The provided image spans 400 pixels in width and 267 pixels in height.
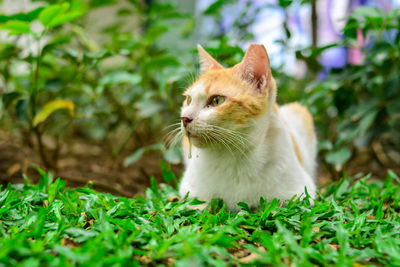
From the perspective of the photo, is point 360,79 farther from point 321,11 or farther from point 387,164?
point 321,11

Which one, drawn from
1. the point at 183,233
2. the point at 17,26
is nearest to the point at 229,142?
the point at 183,233

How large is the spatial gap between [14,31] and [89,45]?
1.05 meters

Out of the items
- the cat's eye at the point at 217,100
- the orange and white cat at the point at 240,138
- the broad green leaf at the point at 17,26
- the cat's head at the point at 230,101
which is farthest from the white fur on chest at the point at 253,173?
the broad green leaf at the point at 17,26

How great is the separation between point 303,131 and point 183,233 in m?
1.65

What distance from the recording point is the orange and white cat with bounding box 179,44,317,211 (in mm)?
1617

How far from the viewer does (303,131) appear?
262 centimetres

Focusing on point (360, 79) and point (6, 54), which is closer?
Answer: point (6, 54)

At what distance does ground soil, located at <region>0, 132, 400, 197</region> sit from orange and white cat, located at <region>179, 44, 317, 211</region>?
837 mm

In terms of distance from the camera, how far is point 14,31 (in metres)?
1.99

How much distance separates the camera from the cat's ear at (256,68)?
5.39 ft

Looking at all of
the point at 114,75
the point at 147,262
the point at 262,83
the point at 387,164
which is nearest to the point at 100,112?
the point at 114,75

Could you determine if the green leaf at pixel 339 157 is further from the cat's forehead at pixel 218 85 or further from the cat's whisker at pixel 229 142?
the cat's forehead at pixel 218 85

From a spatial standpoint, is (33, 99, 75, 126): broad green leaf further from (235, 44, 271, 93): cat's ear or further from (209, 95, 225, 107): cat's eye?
(235, 44, 271, 93): cat's ear

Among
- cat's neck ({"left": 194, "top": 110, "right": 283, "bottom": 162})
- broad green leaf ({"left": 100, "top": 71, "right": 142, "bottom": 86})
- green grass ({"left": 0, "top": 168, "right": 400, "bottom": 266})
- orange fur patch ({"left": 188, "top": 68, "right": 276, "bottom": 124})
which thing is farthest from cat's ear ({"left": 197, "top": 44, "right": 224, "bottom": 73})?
green grass ({"left": 0, "top": 168, "right": 400, "bottom": 266})
